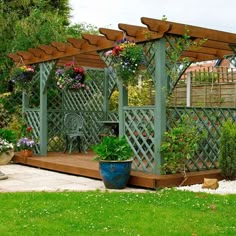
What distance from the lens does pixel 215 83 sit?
12.3 m

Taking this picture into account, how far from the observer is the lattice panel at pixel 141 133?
21.9ft

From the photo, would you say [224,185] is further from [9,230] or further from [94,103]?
[94,103]

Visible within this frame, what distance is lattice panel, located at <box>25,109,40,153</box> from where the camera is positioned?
31.7 feet

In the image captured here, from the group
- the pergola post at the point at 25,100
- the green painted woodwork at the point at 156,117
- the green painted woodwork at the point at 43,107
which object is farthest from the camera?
the pergola post at the point at 25,100

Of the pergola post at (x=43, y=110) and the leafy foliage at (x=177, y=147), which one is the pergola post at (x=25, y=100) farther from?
the leafy foliage at (x=177, y=147)

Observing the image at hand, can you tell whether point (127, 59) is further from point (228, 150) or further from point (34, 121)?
point (34, 121)

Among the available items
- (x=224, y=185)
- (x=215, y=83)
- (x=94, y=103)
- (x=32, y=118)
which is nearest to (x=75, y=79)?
(x=32, y=118)

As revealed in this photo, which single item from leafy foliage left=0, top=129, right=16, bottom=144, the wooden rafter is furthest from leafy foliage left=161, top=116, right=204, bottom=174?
leafy foliage left=0, top=129, right=16, bottom=144

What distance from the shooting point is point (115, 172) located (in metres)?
6.21

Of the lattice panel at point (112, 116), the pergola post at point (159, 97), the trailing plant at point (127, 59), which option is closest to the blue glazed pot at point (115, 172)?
the pergola post at point (159, 97)

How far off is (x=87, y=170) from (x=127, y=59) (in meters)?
1.98

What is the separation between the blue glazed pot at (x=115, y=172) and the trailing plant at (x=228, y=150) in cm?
143

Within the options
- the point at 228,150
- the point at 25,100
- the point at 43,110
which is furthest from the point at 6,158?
the point at 228,150

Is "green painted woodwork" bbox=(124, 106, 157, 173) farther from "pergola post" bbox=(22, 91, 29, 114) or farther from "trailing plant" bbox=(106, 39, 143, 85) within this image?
"pergola post" bbox=(22, 91, 29, 114)
